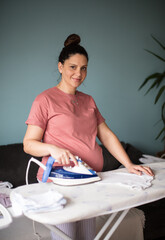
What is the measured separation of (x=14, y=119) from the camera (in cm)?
260

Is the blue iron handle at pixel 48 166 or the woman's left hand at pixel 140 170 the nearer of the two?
the blue iron handle at pixel 48 166

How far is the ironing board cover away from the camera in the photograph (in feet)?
2.98

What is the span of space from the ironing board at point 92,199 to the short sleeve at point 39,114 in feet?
0.93

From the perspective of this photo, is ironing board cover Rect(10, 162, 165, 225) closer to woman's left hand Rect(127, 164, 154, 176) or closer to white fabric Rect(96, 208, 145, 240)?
woman's left hand Rect(127, 164, 154, 176)

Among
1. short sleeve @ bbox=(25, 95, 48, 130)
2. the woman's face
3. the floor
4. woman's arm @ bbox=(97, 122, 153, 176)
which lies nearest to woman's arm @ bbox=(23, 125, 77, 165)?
short sleeve @ bbox=(25, 95, 48, 130)

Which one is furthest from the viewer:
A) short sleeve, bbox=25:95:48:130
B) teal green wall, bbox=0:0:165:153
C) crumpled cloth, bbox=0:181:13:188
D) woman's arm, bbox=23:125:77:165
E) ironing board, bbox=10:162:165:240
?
teal green wall, bbox=0:0:165:153

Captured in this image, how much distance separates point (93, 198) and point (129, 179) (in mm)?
294

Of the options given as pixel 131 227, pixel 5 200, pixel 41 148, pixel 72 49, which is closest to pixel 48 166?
pixel 41 148

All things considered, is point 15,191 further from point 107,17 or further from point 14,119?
point 107,17

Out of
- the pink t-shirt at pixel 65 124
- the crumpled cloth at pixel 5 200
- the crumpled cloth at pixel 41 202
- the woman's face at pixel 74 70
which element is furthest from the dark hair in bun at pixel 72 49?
the crumpled cloth at pixel 5 200

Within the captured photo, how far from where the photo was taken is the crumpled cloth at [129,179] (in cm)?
118

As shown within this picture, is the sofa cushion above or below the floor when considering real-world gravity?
above

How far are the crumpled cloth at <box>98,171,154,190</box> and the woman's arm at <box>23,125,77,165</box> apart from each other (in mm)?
230

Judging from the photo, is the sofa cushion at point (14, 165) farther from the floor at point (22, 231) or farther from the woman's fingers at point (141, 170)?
the woman's fingers at point (141, 170)
